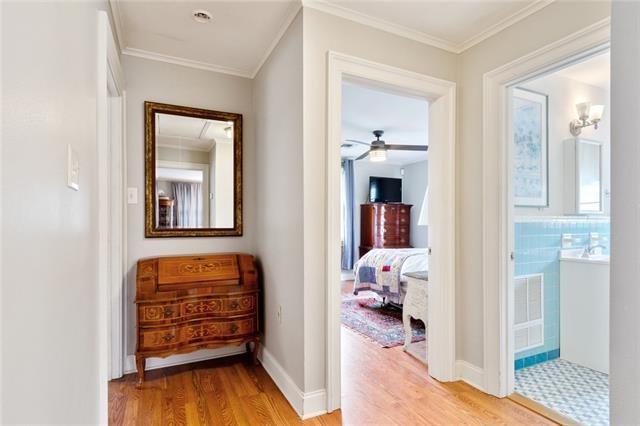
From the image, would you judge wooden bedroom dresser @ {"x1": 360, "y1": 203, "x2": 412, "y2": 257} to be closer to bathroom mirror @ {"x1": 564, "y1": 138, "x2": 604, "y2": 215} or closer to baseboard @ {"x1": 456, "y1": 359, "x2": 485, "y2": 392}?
bathroom mirror @ {"x1": 564, "y1": 138, "x2": 604, "y2": 215}

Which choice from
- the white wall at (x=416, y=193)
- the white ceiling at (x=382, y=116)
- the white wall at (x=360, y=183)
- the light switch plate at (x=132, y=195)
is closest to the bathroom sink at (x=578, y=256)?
the white ceiling at (x=382, y=116)

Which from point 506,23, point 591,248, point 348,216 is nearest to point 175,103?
point 506,23

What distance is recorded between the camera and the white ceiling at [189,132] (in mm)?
2652

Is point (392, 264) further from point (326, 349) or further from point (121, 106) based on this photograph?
point (121, 106)

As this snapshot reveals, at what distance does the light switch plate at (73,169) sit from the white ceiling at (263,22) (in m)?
1.33

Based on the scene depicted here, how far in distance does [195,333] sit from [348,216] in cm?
481

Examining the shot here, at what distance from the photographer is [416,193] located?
7191 millimetres

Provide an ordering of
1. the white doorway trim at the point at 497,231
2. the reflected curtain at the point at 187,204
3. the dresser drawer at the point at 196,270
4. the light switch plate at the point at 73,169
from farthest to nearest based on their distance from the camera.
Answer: the reflected curtain at the point at 187,204
the dresser drawer at the point at 196,270
the white doorway trim at the point at 497,231
the light switch plate at the point at 73,169

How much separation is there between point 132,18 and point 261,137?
3.71 ft

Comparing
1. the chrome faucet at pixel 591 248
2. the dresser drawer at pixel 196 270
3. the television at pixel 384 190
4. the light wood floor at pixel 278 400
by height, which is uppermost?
the television at pixel 384 190

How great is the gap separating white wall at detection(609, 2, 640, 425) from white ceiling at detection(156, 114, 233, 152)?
264 cm

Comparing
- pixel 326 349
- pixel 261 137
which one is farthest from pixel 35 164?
pixel 261 137

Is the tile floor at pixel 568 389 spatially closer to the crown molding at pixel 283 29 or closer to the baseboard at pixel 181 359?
the baseboard at pixel 181 359

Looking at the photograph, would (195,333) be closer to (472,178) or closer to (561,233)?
(472,178)
